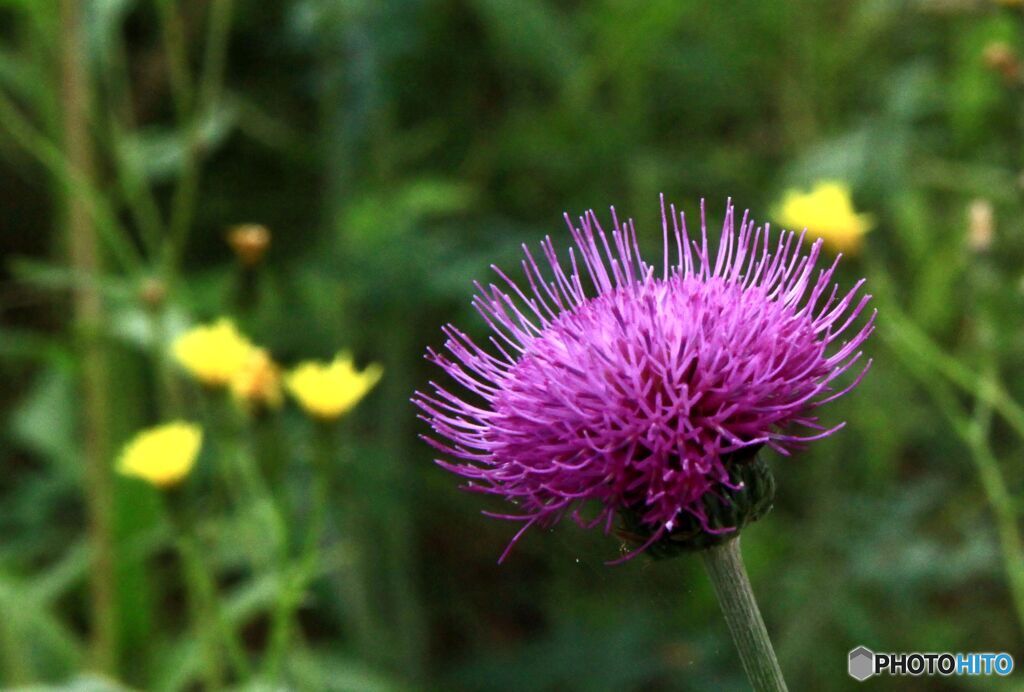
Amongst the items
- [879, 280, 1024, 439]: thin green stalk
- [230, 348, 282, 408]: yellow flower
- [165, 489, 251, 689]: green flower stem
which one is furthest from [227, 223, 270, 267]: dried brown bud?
[879, 280, 1024, 439]: thin green stalk

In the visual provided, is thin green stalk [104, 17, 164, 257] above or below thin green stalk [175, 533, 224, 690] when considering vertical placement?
above

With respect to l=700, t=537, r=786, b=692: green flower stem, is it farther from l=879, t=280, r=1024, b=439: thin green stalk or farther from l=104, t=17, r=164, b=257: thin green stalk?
l=104, t=17, r=164, b=257: thin green stalk

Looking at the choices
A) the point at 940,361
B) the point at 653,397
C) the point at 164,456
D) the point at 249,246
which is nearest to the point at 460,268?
the point at 249,246

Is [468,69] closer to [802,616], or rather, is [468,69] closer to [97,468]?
[97,468]

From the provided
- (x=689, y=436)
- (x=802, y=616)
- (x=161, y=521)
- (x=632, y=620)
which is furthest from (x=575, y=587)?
(x=689, y=436)

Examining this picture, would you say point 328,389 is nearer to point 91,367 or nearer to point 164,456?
point 164,456

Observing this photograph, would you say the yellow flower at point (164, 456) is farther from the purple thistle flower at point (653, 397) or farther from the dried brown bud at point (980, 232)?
the dried brown bud at point (980, 232)
